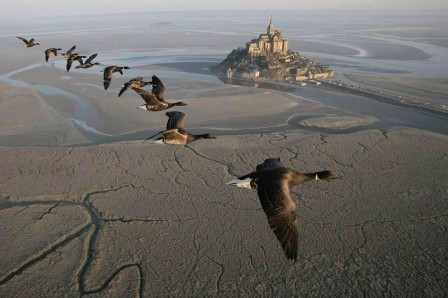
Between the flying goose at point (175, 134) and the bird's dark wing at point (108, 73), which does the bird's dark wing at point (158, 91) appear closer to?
the flying goose at point (175, 134)

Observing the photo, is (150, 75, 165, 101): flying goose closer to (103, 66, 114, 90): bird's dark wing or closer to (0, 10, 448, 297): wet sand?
(103, 66, 114, 90): bird's dark wing

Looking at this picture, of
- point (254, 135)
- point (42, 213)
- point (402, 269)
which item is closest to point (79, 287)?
point (42, 213)

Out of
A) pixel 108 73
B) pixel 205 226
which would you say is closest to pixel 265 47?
pixel 205 226

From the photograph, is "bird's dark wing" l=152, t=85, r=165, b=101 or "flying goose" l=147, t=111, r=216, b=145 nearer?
"flying goose" l=147, t=111, r=216, b=145

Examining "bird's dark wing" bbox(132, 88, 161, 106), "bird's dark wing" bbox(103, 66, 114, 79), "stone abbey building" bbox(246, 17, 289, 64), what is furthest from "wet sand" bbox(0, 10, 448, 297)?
"stone abbey building" bbox(246, 17, 289, 64)

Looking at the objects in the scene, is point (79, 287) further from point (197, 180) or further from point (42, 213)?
point (197, 180)

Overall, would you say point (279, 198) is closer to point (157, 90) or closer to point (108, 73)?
point (157, 90)

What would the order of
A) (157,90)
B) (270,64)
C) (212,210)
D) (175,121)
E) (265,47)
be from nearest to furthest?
(175,121), (157,90), (212,210), (270,64), (265,47)
